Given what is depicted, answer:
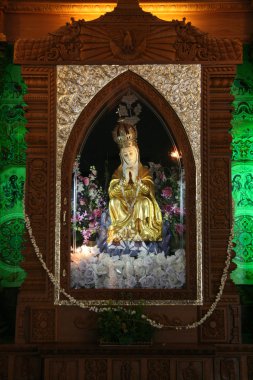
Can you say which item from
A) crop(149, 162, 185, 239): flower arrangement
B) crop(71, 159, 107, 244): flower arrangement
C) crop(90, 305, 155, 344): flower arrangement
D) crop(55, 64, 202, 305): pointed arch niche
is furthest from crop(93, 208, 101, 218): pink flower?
crop(90, 305, 155, 344): flower arrangement

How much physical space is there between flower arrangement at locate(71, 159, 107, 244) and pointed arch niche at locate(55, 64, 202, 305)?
0.27 ft

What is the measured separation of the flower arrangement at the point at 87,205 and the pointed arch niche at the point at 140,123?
8cm

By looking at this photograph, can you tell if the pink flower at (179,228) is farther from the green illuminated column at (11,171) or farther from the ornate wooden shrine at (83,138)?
the green illuminated column at (11,171)

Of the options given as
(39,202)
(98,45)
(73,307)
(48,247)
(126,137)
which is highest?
(98,45)

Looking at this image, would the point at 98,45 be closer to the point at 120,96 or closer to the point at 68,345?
the point at 120,96

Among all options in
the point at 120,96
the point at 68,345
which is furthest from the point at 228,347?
the point at 120,96

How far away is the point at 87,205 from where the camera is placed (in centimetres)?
551

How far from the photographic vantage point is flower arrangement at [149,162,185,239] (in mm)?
5473

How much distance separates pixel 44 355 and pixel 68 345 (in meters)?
0.23

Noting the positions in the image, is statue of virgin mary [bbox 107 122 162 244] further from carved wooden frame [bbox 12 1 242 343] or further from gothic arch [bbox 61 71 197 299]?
carved wooden frame [bbox 12 1 242 343]

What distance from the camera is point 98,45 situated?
5.47 meters

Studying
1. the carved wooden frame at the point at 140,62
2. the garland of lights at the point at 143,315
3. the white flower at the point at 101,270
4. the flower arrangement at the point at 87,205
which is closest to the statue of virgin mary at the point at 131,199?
the flower arrangement at the point at 87,205

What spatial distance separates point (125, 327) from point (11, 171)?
198 cm

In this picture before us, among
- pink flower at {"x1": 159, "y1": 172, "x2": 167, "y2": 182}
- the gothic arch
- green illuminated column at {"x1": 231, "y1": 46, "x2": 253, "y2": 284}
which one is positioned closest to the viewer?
A: the gothic arch
